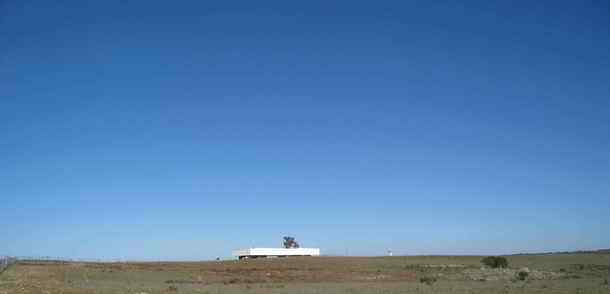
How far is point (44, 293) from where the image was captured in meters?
40.1

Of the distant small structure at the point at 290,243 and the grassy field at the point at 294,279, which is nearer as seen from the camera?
the grassy field at the point at 294,279

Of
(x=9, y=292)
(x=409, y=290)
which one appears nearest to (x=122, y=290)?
(x=9, y=292)

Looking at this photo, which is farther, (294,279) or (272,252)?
(272,252)

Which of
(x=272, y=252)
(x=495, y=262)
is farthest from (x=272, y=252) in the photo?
(x=495, y=262)

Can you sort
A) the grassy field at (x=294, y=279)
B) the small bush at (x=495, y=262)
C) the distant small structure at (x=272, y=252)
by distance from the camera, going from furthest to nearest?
1. the distant small structure at (x=272, y=252)
2. the small bush at (x=495, y=262)
3. the grassy field at (x=294, y=279)

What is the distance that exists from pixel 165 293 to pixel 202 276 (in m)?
26.9

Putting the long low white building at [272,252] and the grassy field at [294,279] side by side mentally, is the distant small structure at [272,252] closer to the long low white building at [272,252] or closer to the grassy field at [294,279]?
the long low white building at [272,252]

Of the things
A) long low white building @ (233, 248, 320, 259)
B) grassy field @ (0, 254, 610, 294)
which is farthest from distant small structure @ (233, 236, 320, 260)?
grassy field @ (0, 254, 610, 294)

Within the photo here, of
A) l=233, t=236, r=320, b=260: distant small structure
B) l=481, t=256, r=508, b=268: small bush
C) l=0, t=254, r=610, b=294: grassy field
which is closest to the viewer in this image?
l=0, t=254, r=610, b=294: grassy field

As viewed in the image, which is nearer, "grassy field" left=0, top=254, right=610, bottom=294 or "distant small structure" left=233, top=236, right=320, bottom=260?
"grassy field" left=0, top=254, right=610, bottom=294

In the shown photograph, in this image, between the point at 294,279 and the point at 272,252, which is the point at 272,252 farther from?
the point at 294,279

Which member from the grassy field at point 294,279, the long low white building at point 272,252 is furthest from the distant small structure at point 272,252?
the grassy field at point 294,279

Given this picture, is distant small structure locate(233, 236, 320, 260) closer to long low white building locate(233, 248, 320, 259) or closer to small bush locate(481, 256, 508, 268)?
long low white building locate(233, 248, 320, 259)

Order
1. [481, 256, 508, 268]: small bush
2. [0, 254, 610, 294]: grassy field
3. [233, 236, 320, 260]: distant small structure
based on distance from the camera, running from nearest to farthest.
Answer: [0, 254, 610, 294]: grassy field < [481, 256, 508, 268]: small bush < [233, 236, 320, 260]: distant small structure
